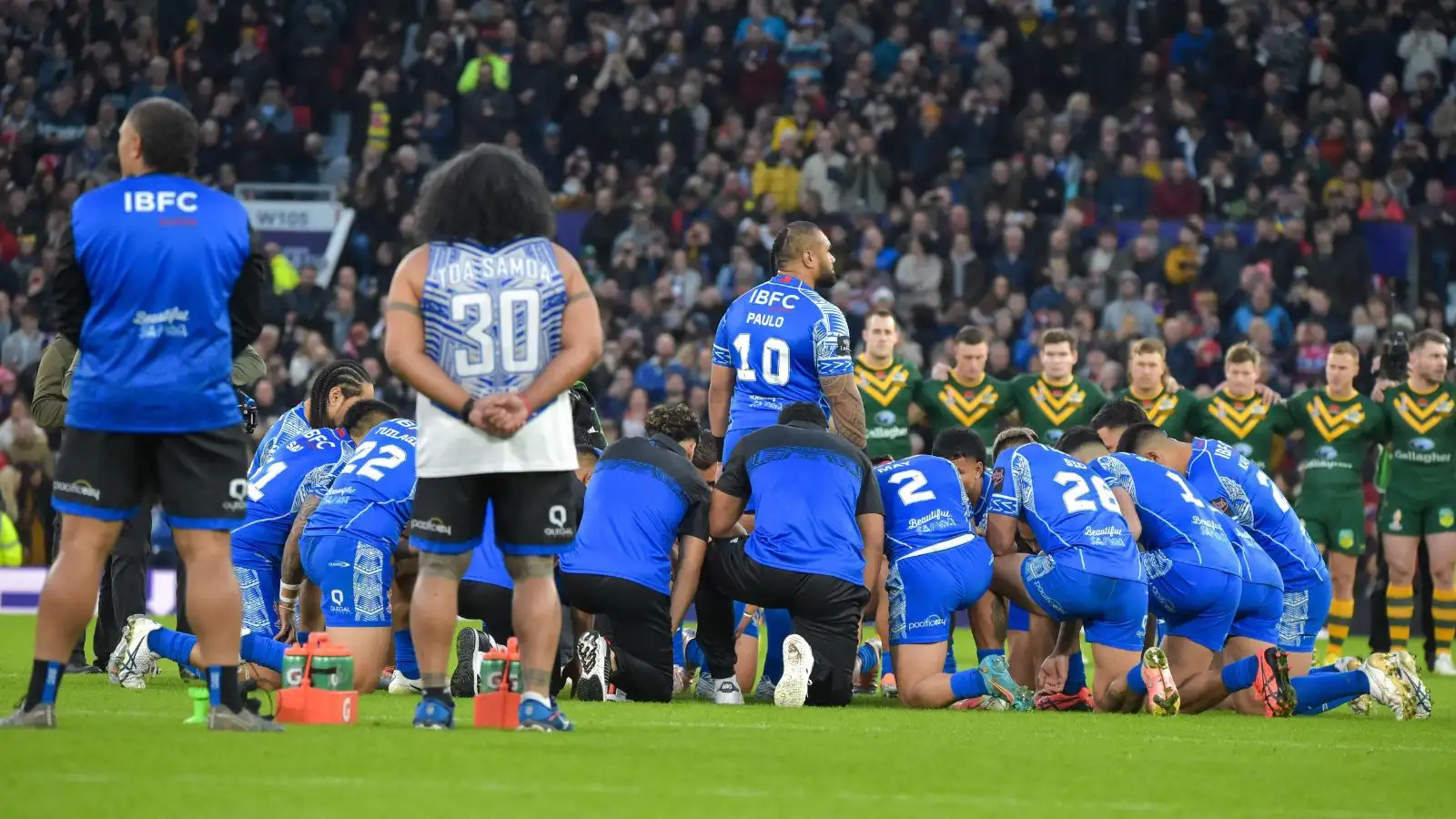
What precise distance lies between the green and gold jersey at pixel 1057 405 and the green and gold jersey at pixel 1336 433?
1.73 meters

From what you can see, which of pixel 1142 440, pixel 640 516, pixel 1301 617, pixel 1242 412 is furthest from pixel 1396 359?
pixel 640 516

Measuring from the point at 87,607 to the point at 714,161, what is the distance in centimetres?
1934

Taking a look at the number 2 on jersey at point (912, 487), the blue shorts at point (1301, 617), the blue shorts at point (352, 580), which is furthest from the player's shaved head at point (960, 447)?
the blue shorts at point (352, 580)

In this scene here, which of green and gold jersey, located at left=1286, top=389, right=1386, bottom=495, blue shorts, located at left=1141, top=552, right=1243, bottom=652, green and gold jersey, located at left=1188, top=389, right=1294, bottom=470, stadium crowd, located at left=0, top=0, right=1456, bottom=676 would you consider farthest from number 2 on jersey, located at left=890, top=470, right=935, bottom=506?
stadium crowd, located at left=0, top=0, right=1456, bottom=676

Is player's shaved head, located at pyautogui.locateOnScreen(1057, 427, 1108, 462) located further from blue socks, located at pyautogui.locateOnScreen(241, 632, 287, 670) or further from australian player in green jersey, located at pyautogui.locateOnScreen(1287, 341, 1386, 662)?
australian player in green jersey, located at pyautogui.locateOnScreen(1287, 341, 1386, 662)

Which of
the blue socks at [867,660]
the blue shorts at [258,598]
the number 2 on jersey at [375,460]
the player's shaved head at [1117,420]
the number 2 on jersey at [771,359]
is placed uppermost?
the number 2 on jersey at [771,359]

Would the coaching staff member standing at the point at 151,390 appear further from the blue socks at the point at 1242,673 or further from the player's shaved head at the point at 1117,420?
the player's shaved head at the point at 1117,420

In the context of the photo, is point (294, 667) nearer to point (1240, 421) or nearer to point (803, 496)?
point (803, 496)

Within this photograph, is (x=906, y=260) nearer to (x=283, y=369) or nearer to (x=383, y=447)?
(x=283, y=369)

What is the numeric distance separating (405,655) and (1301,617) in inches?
206

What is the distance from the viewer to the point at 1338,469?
→ 53.6ft

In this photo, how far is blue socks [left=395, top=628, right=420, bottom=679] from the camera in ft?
35.3

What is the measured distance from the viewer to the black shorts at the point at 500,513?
291 inches

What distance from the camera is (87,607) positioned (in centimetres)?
718
